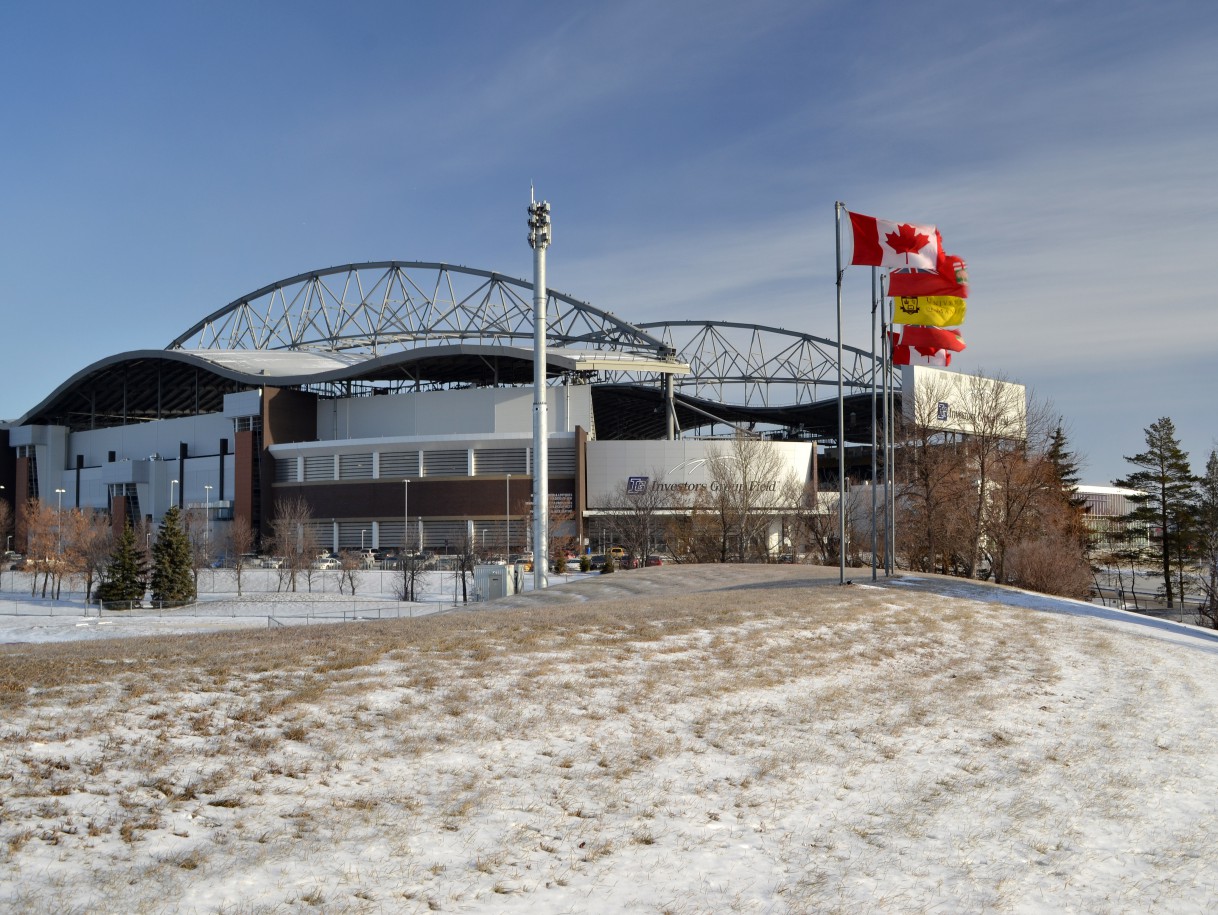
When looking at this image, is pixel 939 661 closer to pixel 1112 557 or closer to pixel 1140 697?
pixel 1140 697

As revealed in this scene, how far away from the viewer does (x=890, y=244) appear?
30891 mm

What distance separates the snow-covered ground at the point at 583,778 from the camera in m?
8.56

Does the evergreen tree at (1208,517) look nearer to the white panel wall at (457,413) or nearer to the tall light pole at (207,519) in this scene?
the white panel wall at (457,413)

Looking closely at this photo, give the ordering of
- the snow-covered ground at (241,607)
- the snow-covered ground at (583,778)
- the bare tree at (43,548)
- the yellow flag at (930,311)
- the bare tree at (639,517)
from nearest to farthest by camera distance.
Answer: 1. the snow-covered ground at (583,778)
2. the yellow flag at (930,311)
3. the snow-covered ground at (241,607)
4. the bare tree at (43,548)
5. the bare tree at (639,517)

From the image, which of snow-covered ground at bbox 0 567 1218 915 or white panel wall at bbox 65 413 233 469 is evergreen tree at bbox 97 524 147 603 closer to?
snow-covered ground at bbox 0 567 1218 915

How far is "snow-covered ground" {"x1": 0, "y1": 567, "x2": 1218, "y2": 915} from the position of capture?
8562 millimetres

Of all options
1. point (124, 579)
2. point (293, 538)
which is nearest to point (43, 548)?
point (293, 538)

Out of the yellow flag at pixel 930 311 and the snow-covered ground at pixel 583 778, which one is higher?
the yellow flag at pixel 930 311

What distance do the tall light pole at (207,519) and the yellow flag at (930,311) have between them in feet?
197

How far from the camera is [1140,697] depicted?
57.7ft

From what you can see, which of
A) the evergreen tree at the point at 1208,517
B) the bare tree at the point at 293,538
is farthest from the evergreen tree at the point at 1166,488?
the bare tree at the point at 293,538

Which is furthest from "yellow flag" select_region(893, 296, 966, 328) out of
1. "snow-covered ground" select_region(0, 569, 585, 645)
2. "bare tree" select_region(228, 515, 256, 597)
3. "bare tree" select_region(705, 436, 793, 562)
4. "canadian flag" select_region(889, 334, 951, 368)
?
"bare tree" select_region(228, 515, 256, 597)

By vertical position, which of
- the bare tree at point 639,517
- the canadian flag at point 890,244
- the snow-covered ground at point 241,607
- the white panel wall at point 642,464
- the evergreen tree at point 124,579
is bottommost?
the snow-covered ground at point 241,607

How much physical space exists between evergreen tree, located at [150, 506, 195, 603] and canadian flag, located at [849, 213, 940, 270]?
44.8 metres
